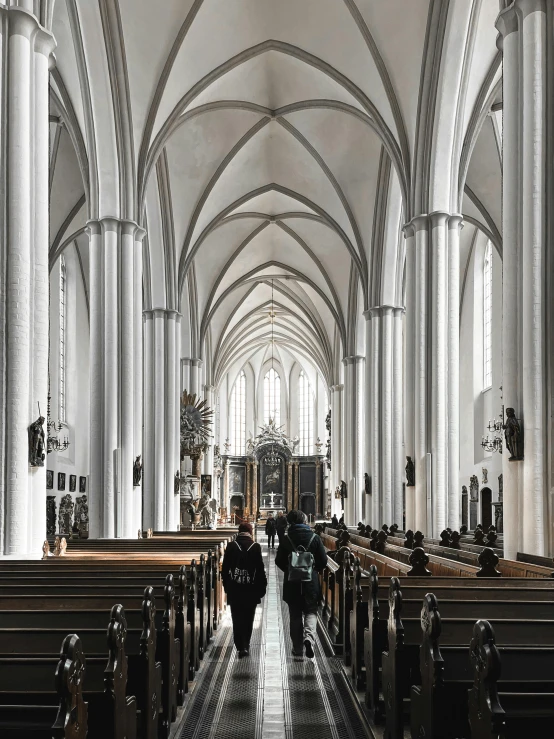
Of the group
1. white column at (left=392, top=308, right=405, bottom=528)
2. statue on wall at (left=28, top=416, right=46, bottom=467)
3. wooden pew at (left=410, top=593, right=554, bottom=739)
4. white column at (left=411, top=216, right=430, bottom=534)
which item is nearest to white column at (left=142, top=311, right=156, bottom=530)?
white column at (left=392, top=308, right=405, bottom=528)

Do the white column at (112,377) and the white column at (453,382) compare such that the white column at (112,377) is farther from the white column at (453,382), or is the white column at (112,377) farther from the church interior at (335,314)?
the white column at (453,382)

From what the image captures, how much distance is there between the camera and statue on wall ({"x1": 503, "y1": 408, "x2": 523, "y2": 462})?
31.7 ft

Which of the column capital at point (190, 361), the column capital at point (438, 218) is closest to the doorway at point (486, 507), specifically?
the column capital at point (438, 218)

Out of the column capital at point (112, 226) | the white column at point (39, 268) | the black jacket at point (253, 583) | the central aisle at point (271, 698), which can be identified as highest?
the column capital at point (112, 226)

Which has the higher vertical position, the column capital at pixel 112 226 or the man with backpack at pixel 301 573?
the column capital at pixel 112 226

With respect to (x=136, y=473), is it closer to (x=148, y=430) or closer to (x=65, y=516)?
(x=148, y=430)

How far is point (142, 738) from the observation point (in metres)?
4.83

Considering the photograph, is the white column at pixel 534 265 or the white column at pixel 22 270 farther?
the white column at pixel 534 265

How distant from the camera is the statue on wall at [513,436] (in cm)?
967

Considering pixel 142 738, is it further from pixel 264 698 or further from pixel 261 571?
pixel 261 571

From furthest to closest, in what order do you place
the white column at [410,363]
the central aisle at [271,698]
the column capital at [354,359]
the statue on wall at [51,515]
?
1. the column capital at [354,359]
2. the statue on wall at [51,515]
3. the white column at [410,363]
4. the central aisle at [271,698]

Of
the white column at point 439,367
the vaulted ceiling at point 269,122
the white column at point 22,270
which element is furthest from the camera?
the white column at point 439,367

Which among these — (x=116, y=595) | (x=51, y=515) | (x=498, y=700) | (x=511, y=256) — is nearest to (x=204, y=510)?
(x=51, y=515)

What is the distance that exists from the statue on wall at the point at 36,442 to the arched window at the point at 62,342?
1601 cm
